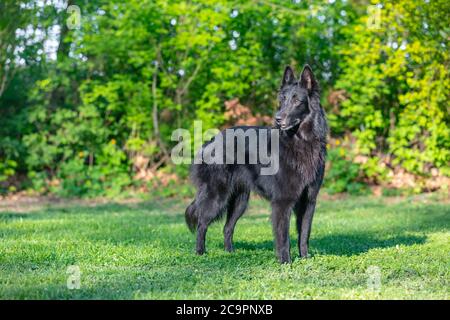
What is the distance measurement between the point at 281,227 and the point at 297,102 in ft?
3.72

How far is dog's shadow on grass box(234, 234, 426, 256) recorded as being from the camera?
612 cm

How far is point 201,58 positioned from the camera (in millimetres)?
12188

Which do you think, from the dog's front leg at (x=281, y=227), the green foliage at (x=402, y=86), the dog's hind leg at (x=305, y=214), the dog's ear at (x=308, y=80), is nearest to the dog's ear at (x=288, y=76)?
the dog's ear at (x=308, y=80)

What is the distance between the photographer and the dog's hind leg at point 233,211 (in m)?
6.20

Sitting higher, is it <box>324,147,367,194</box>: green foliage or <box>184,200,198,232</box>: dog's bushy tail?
<box>324,147,367,194</box>: green foliage

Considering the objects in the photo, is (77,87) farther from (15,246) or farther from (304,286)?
(304,286)

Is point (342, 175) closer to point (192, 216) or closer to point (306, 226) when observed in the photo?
point (192, 216)

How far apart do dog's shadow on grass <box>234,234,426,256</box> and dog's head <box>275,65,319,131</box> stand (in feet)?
4.44

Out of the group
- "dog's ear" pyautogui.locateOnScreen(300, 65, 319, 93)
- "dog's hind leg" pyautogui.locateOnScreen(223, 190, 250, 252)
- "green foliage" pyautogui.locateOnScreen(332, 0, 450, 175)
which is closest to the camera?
"dog's ear" pyautogui.locateOnScreen(300, 65, 319, 93)

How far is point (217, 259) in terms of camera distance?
18.1 feet

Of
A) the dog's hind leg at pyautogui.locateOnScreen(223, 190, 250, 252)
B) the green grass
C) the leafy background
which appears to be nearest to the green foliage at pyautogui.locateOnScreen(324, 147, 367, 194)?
the leafy background

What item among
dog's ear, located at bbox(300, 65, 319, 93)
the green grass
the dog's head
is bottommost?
the green grass

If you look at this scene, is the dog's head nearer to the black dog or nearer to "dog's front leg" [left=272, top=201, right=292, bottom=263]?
the black dog

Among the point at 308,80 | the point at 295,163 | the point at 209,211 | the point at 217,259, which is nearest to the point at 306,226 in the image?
the point at 295,163
